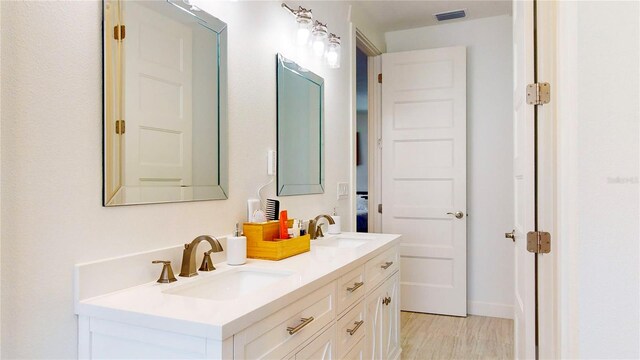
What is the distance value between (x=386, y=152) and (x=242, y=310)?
2913 mm

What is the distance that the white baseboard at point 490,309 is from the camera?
3592 millimetres

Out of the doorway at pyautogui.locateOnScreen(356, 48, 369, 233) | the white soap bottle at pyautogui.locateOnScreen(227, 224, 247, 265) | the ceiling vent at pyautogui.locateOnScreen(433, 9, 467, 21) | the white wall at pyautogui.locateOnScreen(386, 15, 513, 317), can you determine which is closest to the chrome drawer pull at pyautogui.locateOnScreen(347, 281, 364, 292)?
the white soap bottle at pyautogui.locateOnScreen(227, 224, 247, 265)

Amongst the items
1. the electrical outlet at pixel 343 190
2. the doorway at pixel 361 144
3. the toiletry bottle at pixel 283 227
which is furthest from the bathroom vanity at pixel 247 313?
the doorway at pixel 361 144

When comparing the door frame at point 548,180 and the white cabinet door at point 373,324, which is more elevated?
the door frame at point 548,180

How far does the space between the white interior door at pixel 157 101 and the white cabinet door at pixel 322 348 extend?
0.68 meters

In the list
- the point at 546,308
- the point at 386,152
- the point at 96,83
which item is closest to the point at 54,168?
Answer: the point at 96,83

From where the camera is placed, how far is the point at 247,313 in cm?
106

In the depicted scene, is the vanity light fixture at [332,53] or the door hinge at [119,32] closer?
the door hinge at [119,32]

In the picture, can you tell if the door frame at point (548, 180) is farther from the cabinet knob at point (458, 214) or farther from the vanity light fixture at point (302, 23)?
the cabinet knob at point (458, 214)

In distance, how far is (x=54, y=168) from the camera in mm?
→ 1115

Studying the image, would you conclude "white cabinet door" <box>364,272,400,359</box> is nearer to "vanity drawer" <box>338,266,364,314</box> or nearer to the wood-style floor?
"vanity drawer" <box>338,266,364,314</box>

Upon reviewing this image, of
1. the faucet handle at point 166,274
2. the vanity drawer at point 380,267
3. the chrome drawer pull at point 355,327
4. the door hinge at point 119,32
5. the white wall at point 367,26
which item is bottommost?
the chrome drawer pull at point 355,327

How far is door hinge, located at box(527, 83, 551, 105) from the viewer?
1.61m

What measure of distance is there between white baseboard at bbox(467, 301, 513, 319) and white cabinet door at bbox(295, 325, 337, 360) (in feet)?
8.18
